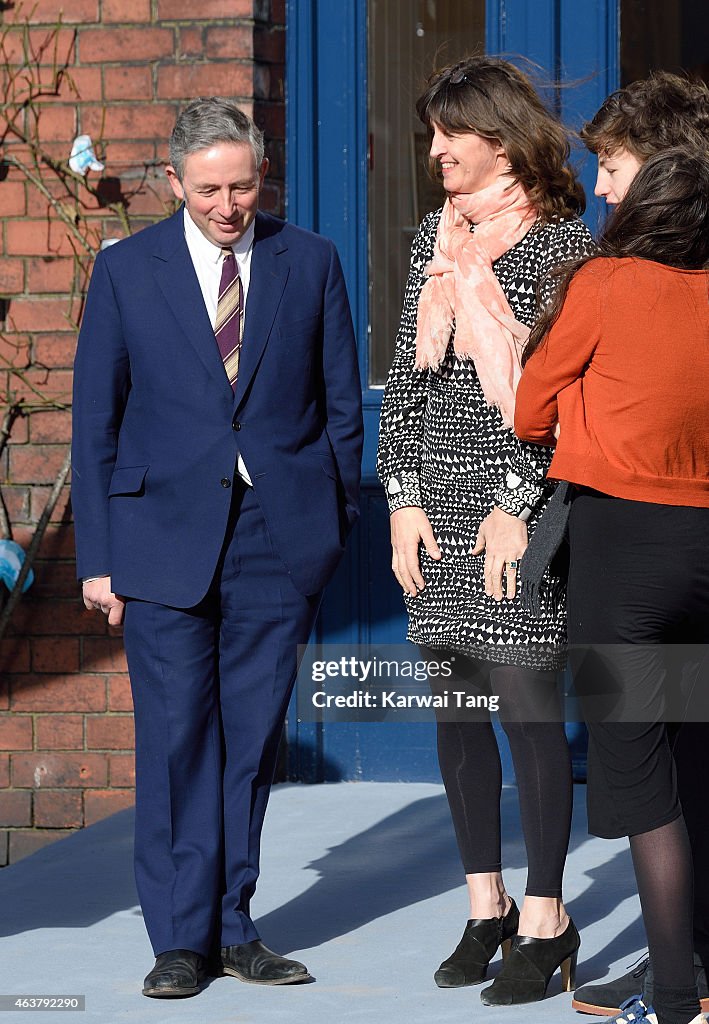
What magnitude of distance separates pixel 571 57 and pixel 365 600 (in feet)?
6.04

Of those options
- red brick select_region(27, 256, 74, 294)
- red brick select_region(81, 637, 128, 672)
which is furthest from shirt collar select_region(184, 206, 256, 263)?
red brick select_region(81, 637, 128, 672)

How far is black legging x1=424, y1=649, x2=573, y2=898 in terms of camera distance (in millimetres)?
3139

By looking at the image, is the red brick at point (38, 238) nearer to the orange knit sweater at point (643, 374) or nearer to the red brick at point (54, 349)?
the red brick at point (54, 349)

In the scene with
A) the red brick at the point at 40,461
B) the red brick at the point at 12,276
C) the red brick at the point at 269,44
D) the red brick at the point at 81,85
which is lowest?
the red brick at the point at 40,461

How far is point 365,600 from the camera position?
5.14 m

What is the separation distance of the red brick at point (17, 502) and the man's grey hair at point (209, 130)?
2.07 metres

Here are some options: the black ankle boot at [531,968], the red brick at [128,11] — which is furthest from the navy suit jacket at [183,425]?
the red brick at [128,11]

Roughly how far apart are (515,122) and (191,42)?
208 cm

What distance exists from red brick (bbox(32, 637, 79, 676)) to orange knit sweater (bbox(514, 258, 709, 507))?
2663mm

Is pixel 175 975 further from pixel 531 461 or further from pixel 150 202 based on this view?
pixel 150 202

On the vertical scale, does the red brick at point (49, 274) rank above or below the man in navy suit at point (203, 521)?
above

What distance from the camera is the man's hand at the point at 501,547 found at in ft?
10.2

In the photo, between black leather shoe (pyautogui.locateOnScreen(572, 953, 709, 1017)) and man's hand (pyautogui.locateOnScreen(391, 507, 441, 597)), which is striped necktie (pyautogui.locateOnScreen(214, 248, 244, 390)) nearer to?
man's hand (pyautogui.locateOnScreen(391, 507, 441, 597))

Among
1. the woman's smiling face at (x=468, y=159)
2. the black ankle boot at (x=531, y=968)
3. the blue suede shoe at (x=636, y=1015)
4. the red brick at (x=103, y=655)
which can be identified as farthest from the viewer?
the red brick at (x=103, y=655)
